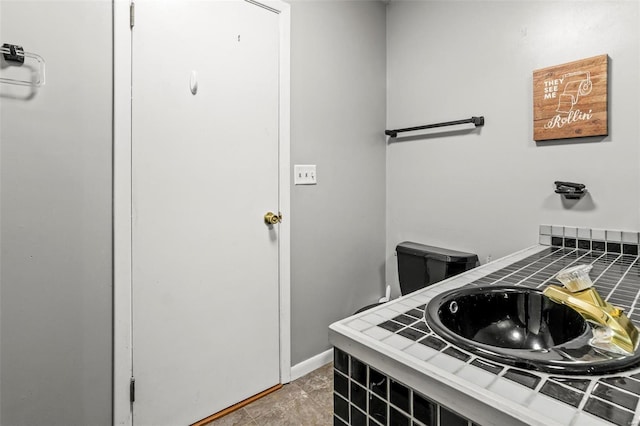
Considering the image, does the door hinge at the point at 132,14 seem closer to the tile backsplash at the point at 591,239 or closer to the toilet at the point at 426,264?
the toilet at the point at 426,264

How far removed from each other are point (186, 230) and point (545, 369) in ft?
4.38

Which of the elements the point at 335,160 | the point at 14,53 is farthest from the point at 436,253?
the point at 14,53

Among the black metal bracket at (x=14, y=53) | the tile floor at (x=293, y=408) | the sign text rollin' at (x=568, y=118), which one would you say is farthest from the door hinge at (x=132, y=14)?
the sign text rollin' at (x=568, y=118)

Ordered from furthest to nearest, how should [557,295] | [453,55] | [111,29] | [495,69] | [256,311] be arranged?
[453,55], [495,69], [256,311], [111,29], [557,295]

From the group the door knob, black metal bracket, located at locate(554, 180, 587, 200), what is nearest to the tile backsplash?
black metal bracket, located at locate(554, 180, 587, 200)

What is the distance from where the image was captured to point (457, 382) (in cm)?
50

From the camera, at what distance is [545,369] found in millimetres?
532

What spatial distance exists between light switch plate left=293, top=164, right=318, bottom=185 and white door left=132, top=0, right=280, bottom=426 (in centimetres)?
14

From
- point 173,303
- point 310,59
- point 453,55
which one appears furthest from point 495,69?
point 173,303

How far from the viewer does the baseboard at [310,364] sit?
192 centimetres

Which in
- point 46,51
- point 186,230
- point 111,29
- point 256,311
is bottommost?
Result: point 256,311

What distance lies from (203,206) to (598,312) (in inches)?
54.5

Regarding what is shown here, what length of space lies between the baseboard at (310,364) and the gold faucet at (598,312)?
1.49m

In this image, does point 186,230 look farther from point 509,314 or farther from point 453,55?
point 453,55
